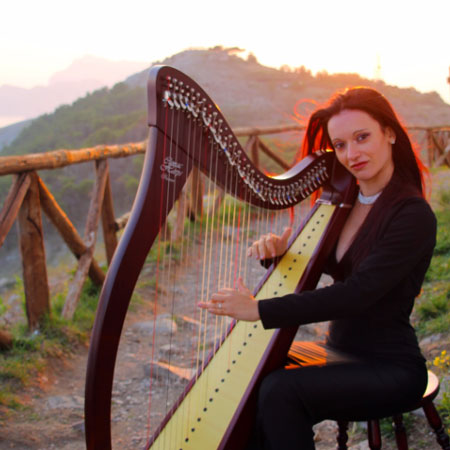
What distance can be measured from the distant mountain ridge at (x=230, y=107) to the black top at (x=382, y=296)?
55.6 feet

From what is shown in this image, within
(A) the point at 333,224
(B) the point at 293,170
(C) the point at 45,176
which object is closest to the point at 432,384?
(A) the point at 333,224

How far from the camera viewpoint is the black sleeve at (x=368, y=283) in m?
1.47

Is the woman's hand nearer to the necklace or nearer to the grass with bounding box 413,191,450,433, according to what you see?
the necklace

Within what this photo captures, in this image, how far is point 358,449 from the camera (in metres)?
2.19

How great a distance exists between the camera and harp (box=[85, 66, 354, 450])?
1103mm

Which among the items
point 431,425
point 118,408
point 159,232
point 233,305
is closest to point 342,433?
point 431,425

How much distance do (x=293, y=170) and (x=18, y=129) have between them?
871 inches

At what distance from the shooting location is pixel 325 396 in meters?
1.49

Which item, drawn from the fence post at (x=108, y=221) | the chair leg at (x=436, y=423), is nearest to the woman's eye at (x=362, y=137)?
the chair leg at (x=436, y=423)

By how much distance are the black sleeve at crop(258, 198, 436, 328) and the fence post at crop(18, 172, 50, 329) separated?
77.6 inches

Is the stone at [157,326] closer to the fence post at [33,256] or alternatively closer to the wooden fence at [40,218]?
the wooden fence at [40,218]

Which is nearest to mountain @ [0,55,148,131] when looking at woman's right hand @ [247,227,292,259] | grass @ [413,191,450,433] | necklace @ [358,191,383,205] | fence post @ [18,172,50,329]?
fence post @ [18,172,50,329]

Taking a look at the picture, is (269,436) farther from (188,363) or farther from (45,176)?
(45,176)

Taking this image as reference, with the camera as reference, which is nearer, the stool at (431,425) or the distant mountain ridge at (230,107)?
the stool at (431,425)
